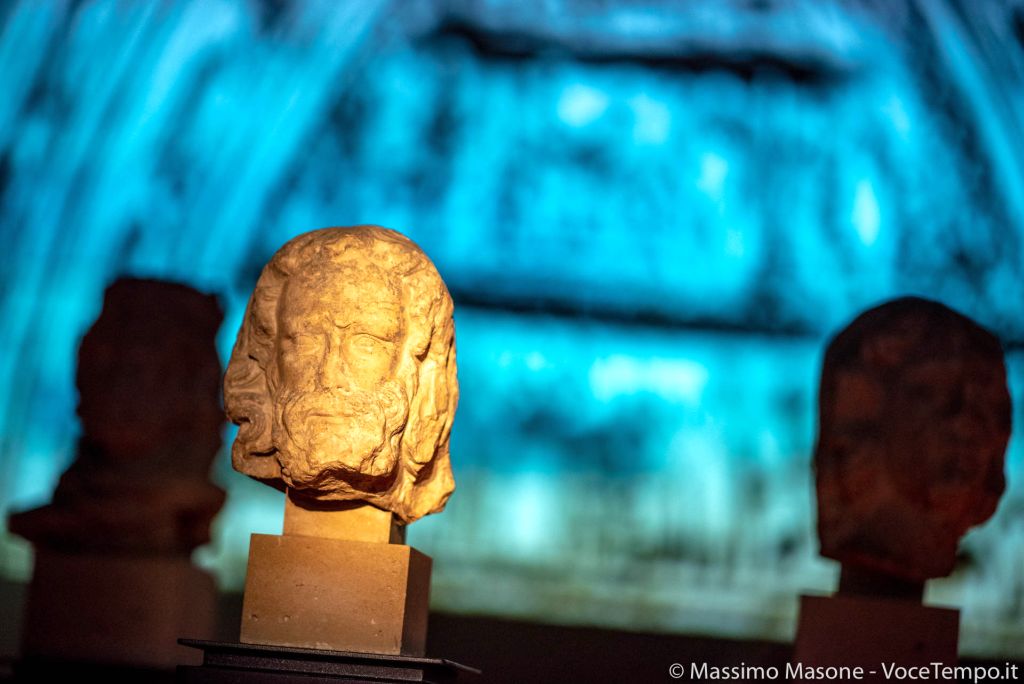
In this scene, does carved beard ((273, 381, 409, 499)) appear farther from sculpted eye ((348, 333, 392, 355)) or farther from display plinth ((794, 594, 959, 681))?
display plinth ((794, 594, 959, 681))

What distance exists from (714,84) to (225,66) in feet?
11.4

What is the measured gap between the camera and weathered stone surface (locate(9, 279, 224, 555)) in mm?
8562

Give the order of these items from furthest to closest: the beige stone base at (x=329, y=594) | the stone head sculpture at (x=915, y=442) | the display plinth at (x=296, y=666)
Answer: the stone head sculpture at (x=915, y=442), the beige stone base at (x=329, y=594), the display plinth at (x=296, y=666)

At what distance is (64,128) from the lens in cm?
A: 1011

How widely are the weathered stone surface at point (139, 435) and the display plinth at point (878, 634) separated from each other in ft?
12.3

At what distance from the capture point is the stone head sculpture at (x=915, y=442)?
7.68 m

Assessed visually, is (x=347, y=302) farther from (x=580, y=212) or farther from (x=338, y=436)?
(x=580, y=212)

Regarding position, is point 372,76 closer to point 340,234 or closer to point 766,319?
point 766,319

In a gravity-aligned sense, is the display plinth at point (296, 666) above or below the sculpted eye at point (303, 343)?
below

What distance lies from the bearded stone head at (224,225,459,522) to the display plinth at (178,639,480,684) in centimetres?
66

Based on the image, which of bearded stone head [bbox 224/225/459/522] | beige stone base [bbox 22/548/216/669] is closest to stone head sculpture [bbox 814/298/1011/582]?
bearded stone head [bbox 224/225/459/522]

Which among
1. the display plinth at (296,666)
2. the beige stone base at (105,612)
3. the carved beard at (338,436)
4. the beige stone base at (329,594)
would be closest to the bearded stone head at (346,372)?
the carved beard at (338,436)

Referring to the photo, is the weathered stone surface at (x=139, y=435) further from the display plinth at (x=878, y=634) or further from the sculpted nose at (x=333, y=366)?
the display plinth at (x=878, y=634)

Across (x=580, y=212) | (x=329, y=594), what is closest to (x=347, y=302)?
(x=329, y=594)
